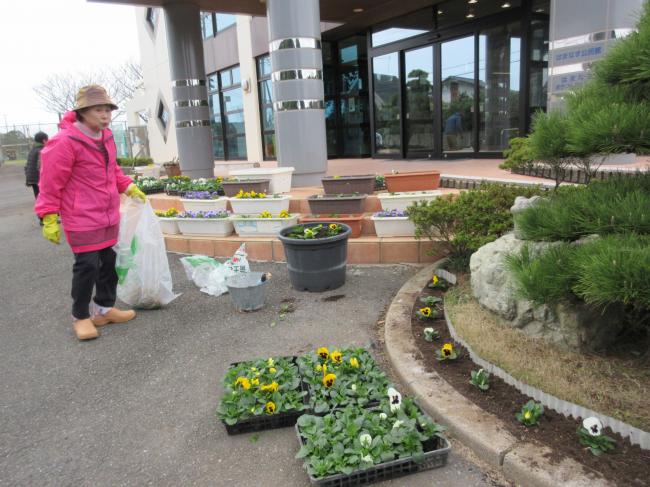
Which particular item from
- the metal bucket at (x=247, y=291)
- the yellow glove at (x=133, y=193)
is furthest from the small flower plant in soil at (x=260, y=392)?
the yellow glove at (x=133, y=193)

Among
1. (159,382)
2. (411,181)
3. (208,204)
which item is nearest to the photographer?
(159,382)

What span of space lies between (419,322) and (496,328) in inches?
25.4

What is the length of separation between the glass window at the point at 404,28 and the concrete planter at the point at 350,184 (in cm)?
573

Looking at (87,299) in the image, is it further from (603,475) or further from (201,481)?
(603,475)

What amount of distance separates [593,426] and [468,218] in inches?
86.7

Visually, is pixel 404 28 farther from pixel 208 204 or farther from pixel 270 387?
pixel 270 387

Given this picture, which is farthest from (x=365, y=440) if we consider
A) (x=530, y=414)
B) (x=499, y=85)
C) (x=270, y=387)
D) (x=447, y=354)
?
(x=499, y=85)

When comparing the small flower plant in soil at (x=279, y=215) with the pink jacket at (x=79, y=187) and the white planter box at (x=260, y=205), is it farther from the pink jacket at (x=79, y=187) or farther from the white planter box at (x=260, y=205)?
the pink jacket at (x=79, y=187)

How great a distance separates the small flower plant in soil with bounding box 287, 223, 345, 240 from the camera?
4312 mm

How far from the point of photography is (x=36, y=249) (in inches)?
283

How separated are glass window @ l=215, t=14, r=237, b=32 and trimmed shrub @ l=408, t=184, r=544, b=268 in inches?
529

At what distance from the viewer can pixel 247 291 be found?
12.9 feet

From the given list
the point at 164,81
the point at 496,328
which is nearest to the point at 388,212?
the point at 496,328

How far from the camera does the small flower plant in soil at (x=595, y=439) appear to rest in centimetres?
194
